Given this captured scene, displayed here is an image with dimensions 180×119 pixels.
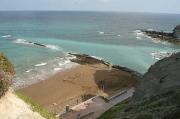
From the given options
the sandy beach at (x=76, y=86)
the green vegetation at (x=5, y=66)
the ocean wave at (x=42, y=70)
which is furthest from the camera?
the ocean wave at (x=42, y=70)

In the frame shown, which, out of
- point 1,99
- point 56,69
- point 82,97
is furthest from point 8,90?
point 56,69

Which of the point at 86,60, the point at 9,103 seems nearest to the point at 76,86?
the point at 86,60

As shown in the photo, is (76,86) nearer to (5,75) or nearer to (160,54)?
(5,75)

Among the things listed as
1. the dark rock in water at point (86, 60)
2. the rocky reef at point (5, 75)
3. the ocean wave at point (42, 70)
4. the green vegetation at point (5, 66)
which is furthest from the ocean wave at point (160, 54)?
the rocky reef at point (5, 75)

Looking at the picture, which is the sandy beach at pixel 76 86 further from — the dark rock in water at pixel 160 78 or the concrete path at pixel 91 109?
the dark rock in water at pixel 160 78

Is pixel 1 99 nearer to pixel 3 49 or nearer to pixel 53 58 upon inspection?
pixel 53 58

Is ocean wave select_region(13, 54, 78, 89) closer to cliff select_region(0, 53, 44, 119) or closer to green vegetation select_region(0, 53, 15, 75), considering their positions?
green vegetation select_region(0, 53, 15, 75)

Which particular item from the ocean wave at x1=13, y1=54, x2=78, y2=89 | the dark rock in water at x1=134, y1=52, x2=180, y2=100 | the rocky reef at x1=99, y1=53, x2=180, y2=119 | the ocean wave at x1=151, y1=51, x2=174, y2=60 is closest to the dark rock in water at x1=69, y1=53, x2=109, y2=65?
the ocean wave at x1=13, y1=54, x2=78, y2=89
